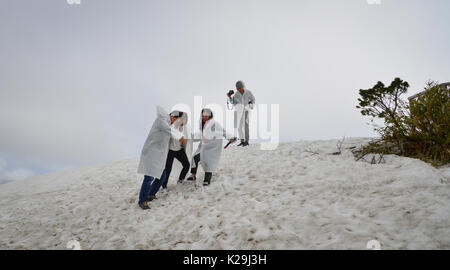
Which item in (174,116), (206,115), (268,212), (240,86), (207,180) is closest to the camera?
(268,212)

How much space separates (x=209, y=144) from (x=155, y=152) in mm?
1563

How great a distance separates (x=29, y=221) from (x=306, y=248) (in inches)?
250

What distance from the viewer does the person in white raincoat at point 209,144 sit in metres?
5.82

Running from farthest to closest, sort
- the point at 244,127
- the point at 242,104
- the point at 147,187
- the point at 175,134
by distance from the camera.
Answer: the point at 244,127 → the point at 242,104 → the point at 175,134 → the point at 147,187

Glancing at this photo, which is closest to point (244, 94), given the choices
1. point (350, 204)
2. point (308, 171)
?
point (308, 171)

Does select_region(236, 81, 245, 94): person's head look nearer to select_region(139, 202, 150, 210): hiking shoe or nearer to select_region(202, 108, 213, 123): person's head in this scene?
select_region(202, 108, 213, 123): person's head

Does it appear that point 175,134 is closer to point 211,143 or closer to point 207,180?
point 211,143

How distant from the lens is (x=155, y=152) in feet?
16.0

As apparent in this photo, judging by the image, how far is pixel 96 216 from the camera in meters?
5.05

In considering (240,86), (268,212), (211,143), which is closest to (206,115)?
(211,143)

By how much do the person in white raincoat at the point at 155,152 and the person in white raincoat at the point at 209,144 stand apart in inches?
37.2

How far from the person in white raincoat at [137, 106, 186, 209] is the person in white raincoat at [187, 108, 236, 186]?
3.10 feet

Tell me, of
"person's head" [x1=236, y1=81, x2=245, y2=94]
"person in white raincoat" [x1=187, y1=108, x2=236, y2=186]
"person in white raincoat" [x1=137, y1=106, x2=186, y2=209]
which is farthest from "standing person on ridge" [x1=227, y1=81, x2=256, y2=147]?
"person in white raincoat" [x1=137, y1=106, x2=186, y2=209]

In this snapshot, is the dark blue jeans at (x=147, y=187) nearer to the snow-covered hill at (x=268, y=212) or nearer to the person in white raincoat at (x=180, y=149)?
the snow-covered hill at (x=268, y=212)
